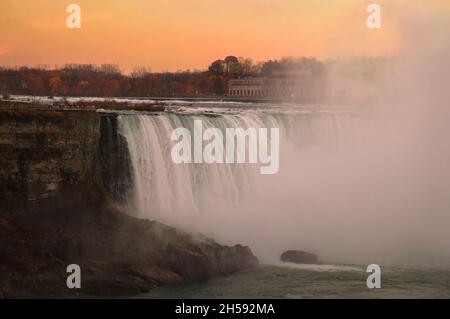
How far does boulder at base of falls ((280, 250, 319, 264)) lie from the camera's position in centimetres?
2727

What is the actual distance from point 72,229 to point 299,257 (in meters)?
6.93

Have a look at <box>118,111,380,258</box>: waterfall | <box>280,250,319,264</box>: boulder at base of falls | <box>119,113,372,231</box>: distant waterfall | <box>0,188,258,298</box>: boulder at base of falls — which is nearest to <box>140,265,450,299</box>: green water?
<box>0,188,258,298</box>: boulder at base of falls

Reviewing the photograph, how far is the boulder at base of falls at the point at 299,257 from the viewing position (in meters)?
27.3

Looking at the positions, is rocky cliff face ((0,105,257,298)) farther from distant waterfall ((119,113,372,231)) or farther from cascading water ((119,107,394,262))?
cascading water ((119,107,394,262))

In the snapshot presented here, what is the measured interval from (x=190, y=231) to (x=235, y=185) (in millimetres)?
4469

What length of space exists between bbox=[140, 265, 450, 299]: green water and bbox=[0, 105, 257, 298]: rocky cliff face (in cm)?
64

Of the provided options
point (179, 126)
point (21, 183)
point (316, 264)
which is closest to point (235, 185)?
point (179, 126)

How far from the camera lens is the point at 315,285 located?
24484 millimetres

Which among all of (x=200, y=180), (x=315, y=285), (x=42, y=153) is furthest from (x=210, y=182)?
(x=315, y=285)

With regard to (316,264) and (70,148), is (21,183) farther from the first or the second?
(316,264)

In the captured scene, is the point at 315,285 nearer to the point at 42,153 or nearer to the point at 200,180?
the point at 200,180

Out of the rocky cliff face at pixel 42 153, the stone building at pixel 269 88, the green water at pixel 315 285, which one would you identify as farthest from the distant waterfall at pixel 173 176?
the stone building at pixel 269 88
